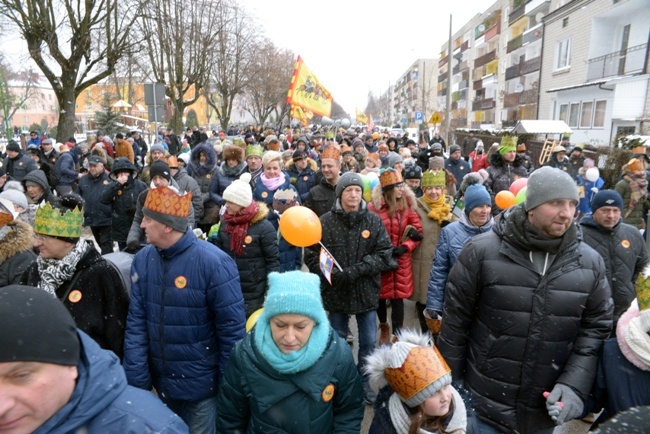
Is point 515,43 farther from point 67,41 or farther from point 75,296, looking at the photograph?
point 75,296

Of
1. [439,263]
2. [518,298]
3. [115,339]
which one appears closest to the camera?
[518,298]

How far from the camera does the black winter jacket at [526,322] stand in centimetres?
239

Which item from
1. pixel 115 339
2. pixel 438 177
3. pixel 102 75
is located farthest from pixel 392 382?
pixel 102 75

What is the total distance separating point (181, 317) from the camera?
2721mm

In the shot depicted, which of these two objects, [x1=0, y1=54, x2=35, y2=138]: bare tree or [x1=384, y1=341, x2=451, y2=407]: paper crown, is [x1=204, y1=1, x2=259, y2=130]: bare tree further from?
[x1=384, y1=341, x2=451, y2=407]: paper crown

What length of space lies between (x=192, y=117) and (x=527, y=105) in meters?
39.8

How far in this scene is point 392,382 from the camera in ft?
7.16

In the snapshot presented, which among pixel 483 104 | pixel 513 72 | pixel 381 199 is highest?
pixel 513 72

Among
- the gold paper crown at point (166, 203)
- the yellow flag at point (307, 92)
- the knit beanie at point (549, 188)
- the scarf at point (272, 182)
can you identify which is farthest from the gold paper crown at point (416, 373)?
the yellow flag at point (307, 92)

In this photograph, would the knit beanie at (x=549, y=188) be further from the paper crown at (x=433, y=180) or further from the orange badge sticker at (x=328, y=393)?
the paper crown at (x=433, y=180)

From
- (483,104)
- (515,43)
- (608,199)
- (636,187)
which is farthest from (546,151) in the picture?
(483,104)

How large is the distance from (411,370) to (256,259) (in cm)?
234

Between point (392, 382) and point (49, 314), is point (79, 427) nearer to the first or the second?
point (49, 314)

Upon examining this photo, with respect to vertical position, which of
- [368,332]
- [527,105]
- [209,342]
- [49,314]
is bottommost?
[368,332]
